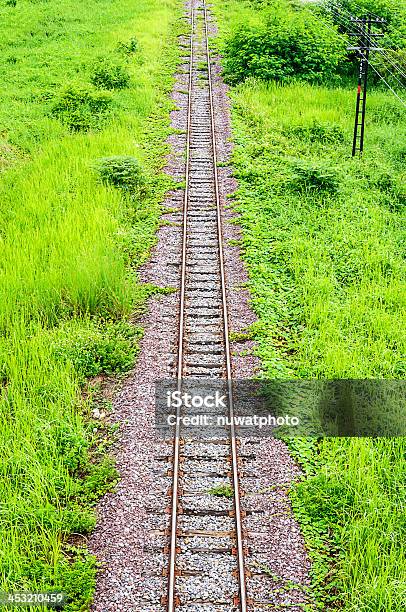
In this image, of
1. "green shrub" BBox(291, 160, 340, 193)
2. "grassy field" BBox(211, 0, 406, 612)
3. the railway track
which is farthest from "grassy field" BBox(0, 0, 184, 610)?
"green shrub" BBox(291, 160, 340, 193)

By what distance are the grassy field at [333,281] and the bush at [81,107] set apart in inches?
201

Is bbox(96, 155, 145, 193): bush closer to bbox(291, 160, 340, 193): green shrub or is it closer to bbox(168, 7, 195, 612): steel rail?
bbox(168, 7, 195, 612): steel rail

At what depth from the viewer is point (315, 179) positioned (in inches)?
823

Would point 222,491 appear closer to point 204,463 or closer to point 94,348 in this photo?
point 204,463

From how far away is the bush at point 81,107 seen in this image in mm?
25764

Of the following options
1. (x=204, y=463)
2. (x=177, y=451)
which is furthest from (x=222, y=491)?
(x=177, y=451)

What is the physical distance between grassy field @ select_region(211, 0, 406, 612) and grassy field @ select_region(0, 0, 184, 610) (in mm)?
2901

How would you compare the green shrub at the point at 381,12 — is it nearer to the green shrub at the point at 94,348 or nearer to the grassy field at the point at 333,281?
the grassy field at the point at 333,281

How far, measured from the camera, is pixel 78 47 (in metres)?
36.3

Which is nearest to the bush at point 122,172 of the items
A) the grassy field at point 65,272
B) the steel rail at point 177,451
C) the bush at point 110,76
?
the grassy field at point 65,272

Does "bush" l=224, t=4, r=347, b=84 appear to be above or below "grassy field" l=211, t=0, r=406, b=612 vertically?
above

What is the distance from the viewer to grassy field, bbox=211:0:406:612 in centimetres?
945

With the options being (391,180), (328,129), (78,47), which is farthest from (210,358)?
(78,47)

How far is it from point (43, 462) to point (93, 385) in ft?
8.49
